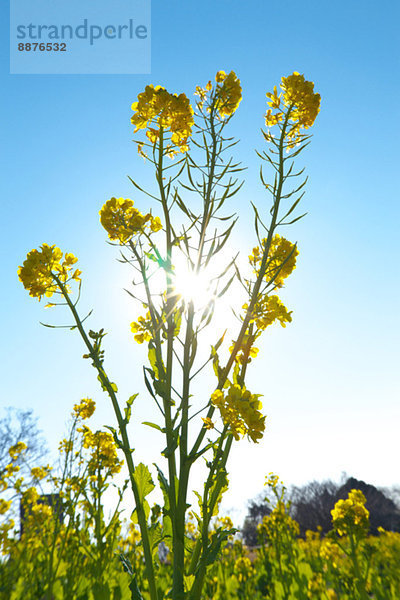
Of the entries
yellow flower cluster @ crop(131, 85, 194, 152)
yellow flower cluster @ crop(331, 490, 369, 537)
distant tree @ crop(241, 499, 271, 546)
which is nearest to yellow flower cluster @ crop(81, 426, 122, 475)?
yellow flower cluster @ crop(331, 490, 369, 537)

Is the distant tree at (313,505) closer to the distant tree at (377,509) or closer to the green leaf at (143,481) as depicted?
the distant tree at (377,509)

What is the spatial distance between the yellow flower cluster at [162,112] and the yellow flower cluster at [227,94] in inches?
7.6

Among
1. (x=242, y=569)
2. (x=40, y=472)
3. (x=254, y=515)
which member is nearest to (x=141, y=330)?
(x=40, y=472)

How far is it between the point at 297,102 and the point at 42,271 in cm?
132

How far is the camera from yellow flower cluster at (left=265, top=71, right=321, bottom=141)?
1629 mm

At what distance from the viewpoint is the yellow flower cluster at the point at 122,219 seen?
1475mm

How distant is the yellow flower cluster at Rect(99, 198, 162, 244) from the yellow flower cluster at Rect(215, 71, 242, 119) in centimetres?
56

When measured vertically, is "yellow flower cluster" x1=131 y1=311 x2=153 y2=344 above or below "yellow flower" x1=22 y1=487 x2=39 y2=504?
above

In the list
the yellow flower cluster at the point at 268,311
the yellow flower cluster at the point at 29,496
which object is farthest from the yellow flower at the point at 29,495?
the yellow flower cluster at the point at 268,311

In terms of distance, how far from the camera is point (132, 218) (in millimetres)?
1479

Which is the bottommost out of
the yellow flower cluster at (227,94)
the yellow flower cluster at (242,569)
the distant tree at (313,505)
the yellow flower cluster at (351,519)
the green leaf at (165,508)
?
the distant tree at (313,505)

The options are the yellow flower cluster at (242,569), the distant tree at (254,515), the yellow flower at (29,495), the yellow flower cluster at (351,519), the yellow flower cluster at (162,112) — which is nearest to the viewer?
the yellow flower cluster at (162,112)

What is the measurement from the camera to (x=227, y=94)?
156cm

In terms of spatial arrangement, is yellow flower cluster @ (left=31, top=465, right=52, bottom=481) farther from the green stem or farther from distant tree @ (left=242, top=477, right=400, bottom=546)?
distant tree @ (left=242, top=477, right=400, bottom=546)
